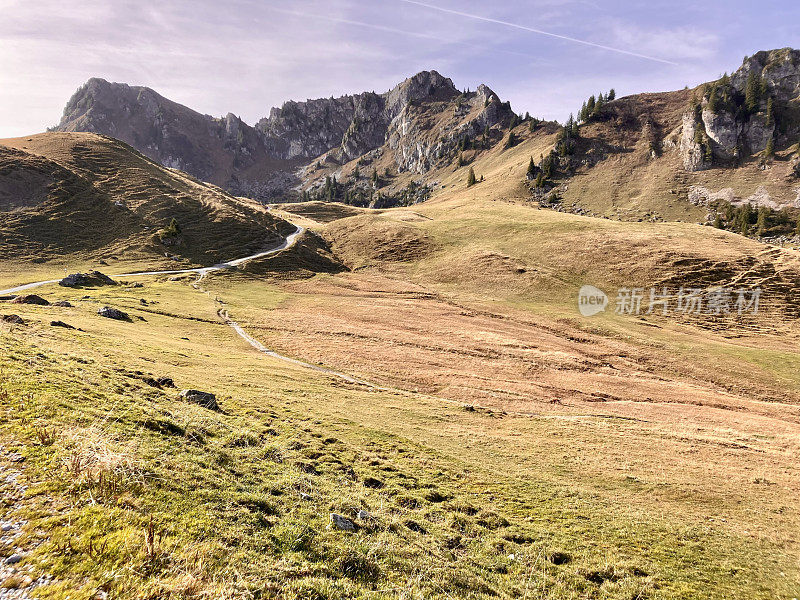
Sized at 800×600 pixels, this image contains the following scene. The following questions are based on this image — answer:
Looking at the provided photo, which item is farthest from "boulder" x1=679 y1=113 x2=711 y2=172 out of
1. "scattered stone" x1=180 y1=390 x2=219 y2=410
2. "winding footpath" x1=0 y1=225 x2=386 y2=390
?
"scattered stone" x1=180 y1=390 x2=219 y2=410

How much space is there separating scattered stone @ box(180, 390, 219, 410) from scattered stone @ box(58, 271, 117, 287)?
67.3 meters

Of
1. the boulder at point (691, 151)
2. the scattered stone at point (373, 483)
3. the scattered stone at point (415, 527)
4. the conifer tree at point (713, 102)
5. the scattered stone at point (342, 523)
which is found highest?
the conifer tree at point (713, 102)

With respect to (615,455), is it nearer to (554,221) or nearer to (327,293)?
(327,293)

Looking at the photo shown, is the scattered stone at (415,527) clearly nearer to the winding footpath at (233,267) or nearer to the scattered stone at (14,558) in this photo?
the scattered stone at (14,558)

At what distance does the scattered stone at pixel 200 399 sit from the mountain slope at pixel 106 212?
91.5m

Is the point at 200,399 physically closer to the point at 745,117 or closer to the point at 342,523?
the point at 342,523

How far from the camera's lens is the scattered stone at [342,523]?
1082cm


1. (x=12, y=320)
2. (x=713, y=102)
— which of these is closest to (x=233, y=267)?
(x=12, y=320)

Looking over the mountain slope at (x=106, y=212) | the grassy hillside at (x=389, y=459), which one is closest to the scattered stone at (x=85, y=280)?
the grassy hillside at (x=389, y=459)

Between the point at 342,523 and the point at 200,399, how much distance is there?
12.9 m

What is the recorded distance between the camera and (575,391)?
38.7 meters

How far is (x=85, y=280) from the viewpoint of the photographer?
67.8 m

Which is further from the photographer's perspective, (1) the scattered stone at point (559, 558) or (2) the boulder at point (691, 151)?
(2) the boulder at point (691, 151)

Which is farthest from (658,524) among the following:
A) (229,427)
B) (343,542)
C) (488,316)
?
(488,316)
